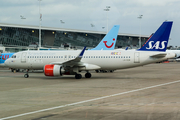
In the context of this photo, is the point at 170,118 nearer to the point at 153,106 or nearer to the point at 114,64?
the point at 153,106

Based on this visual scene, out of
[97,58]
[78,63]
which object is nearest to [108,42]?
[97,58]

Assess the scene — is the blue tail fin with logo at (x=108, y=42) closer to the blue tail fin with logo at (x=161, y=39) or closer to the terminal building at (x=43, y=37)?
the blue tail fin with logo at (x=161, y=39)

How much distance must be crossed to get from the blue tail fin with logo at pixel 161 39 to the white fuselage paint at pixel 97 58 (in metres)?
0.87

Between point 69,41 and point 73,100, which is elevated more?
point 69,41

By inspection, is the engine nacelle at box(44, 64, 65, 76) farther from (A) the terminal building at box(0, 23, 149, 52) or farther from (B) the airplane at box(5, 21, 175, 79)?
(A) the terminal building at box(0, 23, 149, 52)

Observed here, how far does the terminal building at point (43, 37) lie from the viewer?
84.4 meters

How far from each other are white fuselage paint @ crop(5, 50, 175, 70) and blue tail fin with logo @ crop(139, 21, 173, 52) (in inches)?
34.4

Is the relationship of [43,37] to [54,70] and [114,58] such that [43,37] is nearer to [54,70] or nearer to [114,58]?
A: [54,70]

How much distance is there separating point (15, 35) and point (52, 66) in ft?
214

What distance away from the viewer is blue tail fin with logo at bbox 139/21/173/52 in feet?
89.6

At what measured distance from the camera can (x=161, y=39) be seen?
2766 centimetres

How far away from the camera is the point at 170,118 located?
9484mm

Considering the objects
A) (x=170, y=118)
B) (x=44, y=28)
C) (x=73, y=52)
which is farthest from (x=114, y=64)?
(x=44, y=28)

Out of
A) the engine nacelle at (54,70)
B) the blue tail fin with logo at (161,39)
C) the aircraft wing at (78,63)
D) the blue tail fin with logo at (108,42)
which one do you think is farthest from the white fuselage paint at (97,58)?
the blue tail fin with logo at (108,42)
